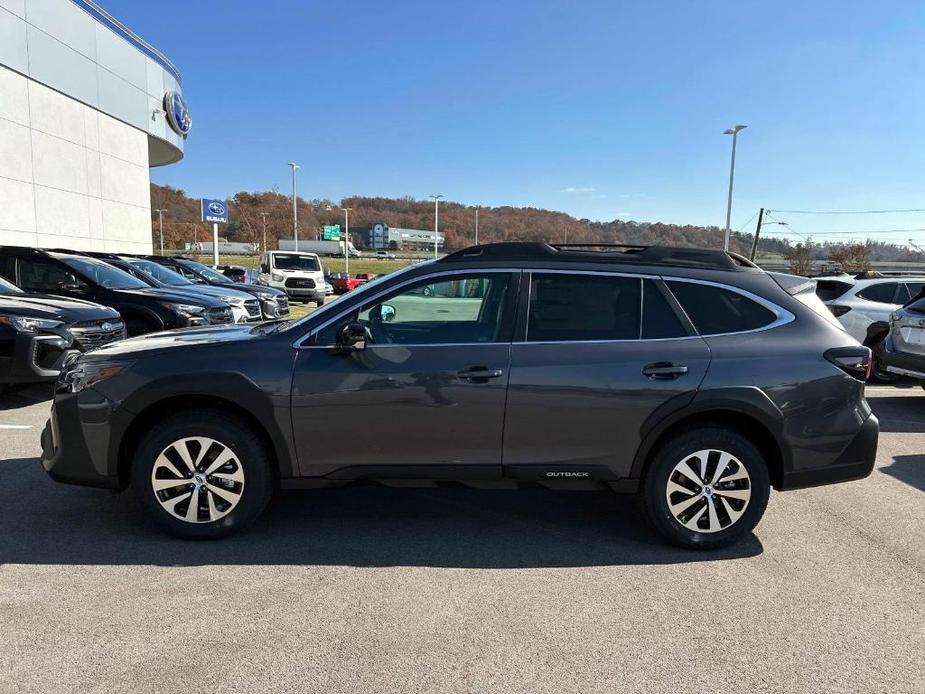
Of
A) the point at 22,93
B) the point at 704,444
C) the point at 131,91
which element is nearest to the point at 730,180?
the point at 131,91

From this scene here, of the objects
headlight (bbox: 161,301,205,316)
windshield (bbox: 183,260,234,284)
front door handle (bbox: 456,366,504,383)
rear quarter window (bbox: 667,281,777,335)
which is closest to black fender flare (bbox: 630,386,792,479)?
rear quarter window (bbox: 667,281,777,335)

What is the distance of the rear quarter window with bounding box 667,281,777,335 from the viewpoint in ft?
11.9

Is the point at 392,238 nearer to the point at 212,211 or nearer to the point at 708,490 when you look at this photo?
the point at 212,211

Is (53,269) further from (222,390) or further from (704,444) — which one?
(704,444)

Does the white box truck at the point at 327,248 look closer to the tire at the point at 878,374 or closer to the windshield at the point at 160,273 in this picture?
the windshield at the point at 160,273

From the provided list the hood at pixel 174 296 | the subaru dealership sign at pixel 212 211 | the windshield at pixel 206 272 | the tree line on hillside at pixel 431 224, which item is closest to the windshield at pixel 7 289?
the hood at pixel 174 296

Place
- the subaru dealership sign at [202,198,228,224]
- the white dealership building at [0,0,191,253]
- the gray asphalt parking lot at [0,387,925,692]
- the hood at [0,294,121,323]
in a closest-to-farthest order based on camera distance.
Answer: the gray asphalt parking lot at [0,387,925,692] < the hood at [0,294,121,323] < the white dealership building at [0,0,191,253] < the subaru dealership sign at [202,198,228,224]

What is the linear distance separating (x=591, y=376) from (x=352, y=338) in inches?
53.6

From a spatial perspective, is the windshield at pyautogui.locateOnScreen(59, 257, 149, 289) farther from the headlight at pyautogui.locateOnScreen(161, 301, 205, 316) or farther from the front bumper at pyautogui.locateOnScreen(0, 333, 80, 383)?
the front bumper at pyautogui.locateOnScreen(0, 333, 80, 383)

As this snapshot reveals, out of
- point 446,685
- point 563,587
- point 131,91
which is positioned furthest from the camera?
point 131,91

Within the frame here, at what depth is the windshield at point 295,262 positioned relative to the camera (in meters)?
24.1

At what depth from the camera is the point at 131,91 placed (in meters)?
22.8

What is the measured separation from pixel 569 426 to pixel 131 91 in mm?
25127

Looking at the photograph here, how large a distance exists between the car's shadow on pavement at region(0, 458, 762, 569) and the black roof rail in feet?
5.39
